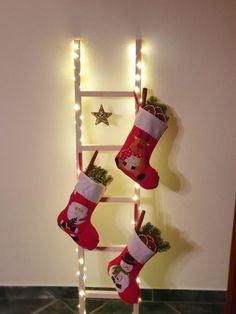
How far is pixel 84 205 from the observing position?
5.37ft

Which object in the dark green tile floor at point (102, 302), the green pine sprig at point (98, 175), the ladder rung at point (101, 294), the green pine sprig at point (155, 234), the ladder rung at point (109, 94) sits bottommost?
the dark green tile floor at point (102, 302)

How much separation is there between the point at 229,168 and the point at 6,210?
3.63ft

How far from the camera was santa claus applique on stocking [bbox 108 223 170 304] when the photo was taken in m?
1.63

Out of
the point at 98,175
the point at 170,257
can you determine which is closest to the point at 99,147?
the point at 98,175

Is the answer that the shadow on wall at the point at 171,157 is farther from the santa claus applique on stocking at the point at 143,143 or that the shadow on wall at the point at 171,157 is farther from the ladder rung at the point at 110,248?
the ladder rung at the point at 110,248

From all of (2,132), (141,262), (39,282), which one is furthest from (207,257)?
(2,132)

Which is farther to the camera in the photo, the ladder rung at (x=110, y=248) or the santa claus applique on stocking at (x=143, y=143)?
the ladder rung at (x=110, y=248)

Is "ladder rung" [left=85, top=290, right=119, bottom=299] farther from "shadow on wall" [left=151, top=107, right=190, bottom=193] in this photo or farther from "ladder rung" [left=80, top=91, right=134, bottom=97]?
"ladder rung" [left=80, top=91, right=134, bottom=97]

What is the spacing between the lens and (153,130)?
5.18 feet

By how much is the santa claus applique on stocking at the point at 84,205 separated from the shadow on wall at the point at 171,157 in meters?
0.28

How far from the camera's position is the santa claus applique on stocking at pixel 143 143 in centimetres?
157

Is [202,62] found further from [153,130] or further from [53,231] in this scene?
[53,231]

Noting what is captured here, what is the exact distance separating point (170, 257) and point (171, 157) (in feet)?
1.72

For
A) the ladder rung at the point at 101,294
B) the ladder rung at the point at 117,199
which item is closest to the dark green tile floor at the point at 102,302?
the ladder rung at the point at 101,294
